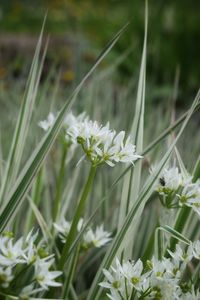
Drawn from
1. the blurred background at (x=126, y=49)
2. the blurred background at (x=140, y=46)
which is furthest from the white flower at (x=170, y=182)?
the blurred background at (x=140, y=46)

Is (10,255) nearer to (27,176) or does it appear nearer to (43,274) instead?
(43,274)

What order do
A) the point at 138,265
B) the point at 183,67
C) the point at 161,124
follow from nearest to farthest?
the point at 138,265
the point at 161,124
the point at 183,67

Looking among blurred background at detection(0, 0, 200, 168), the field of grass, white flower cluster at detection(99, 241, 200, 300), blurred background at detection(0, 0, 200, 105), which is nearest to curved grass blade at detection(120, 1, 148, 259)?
the field of grass

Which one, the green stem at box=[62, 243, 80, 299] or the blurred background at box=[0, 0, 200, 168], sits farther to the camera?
the blurred background at box=[0, 0, 200, 168]

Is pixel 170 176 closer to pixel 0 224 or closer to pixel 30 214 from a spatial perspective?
pixel 0 224

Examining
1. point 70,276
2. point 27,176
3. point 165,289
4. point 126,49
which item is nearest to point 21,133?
point 27,176

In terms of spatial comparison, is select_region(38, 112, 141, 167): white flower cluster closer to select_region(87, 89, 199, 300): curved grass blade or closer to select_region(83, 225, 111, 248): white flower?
select_region(87, 89, 199, 300): curved grass blade

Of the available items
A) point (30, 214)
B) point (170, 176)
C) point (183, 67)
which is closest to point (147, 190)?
point (170, 176)

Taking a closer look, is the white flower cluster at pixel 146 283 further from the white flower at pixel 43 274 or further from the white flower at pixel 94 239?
the white flower at pixel 94 239
